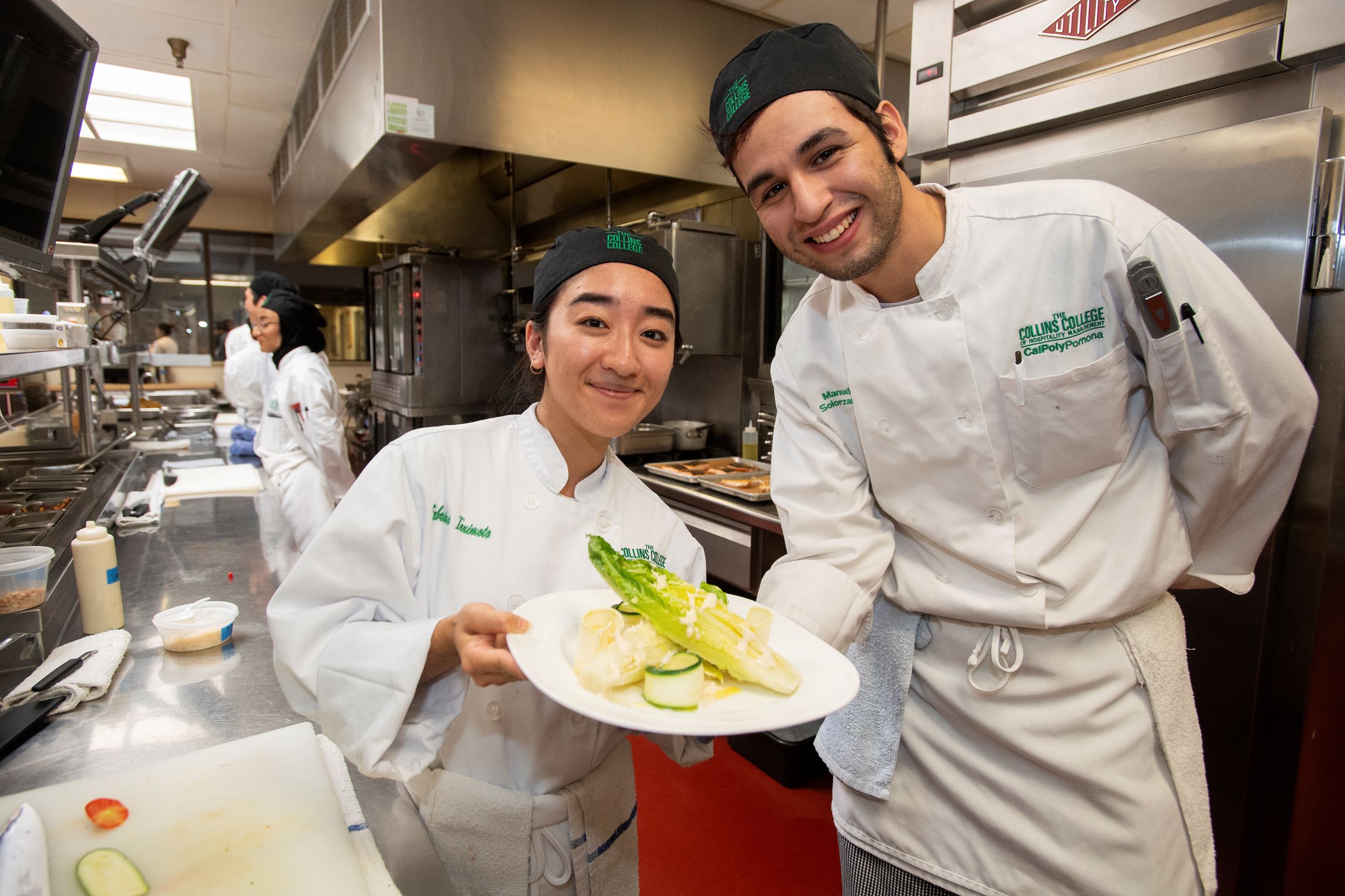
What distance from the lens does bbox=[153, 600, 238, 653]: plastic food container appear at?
1645mm

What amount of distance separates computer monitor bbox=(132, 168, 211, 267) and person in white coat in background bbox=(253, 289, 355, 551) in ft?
2.09

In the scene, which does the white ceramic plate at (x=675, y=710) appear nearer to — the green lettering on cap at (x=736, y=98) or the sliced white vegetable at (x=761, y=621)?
the sliced white vegetable at (x=761, y=621)

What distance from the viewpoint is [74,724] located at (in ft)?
4.36

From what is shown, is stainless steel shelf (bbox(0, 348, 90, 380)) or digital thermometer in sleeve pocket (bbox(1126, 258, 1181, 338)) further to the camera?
stainless steel shelf (bbox(0, 348, 90, 380))

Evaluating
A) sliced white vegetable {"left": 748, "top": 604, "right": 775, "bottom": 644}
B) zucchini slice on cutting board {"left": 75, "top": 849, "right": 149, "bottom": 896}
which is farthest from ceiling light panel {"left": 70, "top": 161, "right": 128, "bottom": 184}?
sliced white vegetable {"left": 748, "top": 604, "right": 775, "bottom": 644}

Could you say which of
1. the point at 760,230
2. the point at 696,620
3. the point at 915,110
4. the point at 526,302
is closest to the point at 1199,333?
the point at 696,620

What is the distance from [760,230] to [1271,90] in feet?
8.54

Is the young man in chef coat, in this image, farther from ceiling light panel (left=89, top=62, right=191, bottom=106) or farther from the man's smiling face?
ceiling light panel (left=89, top=62, right=191, bottom=106)

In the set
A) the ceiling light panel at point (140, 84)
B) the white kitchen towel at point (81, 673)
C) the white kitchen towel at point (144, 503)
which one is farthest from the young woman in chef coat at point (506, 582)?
the ceiling light panel at point (140, 84)

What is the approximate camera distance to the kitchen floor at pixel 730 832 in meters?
2.37

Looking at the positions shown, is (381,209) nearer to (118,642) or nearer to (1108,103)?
(118,642)

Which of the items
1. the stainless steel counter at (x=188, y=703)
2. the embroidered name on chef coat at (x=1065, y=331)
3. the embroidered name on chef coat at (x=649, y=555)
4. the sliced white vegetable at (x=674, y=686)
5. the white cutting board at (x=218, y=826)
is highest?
the embroidered name on chef coat at (x=1065, y=331)

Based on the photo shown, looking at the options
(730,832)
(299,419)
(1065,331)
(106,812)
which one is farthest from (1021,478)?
(299,419)

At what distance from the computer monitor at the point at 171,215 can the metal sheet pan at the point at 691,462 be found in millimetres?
2951
